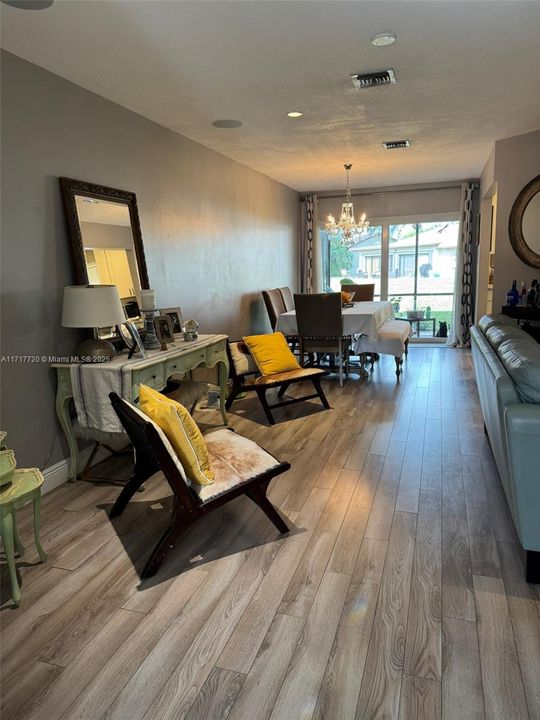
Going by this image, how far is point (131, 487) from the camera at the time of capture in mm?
2660

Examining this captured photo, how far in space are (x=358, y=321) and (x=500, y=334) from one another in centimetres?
263

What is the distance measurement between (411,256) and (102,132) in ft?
20.1

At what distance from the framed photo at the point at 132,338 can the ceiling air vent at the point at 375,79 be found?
2199 mm

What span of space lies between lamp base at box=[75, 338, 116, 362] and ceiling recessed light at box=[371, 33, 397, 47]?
238cm

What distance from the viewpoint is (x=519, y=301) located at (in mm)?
5004

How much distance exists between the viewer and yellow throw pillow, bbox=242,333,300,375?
15.0 feet

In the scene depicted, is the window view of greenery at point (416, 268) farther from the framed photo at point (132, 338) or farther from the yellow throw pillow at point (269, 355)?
the framed photo at point (132, 338)

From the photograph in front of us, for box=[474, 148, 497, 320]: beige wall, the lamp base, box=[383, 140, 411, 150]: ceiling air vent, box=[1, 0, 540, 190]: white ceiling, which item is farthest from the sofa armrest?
box=[474, 148, 497, 320]: beige wall

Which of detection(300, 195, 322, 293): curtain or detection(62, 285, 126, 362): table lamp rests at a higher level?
detection(300, 195, 322, 293): curtain

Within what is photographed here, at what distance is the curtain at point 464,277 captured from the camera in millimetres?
7562

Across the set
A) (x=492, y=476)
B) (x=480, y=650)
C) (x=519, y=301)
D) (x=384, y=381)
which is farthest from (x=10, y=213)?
(x=519, y=301)

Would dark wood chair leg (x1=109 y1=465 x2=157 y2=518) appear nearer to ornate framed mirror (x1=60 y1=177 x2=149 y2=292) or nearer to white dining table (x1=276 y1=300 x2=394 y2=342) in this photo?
ornate framed mirror (x1=60 y1=177 x2=149 y2=292)

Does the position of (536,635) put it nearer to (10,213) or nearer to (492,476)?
(492,476)

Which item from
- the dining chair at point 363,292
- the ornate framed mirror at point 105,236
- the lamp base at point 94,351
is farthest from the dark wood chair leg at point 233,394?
the dining chair at point 363,292
